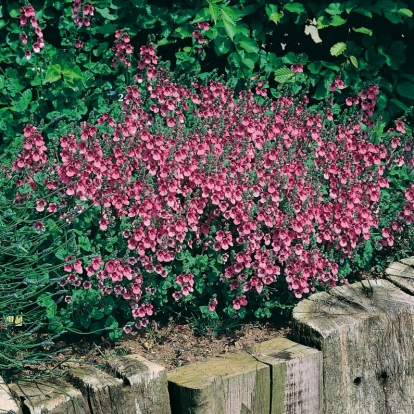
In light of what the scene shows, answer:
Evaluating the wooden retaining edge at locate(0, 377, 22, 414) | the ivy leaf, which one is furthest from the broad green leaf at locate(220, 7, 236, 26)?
the wooden retaining edge at locate(0, 377, 22, 414)

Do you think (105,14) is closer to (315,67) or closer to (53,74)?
(53,74)

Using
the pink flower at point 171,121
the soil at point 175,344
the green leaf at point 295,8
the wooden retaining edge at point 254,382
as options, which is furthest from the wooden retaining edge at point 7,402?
the green leaf at point 295,8

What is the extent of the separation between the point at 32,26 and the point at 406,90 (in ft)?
7.14

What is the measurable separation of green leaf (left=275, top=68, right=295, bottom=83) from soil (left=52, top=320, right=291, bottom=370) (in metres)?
1.49

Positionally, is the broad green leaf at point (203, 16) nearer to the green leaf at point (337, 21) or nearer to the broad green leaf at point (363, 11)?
the green leaf at point (337, 21)

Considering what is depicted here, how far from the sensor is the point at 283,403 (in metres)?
2.78

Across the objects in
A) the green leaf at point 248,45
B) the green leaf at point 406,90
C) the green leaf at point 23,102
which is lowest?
the green leaf at point 406,90

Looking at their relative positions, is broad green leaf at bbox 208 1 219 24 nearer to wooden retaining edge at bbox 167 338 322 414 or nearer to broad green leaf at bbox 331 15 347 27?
broad green leaf at bbox 331 15 347 27

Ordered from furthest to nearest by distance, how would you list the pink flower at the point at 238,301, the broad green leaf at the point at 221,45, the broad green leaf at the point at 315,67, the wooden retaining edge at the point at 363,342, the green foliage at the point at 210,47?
the broad green leaf at the point at 315,67, the broad green leaf at the point at 221,45, the green foliage at the point at 210,47, the pink flower at the point at 238,301, the wooden retaining edge at the point at 363,342

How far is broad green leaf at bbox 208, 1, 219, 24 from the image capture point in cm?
408

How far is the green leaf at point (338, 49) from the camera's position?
14.5 ft

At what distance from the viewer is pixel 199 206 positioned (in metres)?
3.47

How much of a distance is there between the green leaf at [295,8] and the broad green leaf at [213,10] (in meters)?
0.48

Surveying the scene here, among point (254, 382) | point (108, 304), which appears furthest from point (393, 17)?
point (254, 382)
